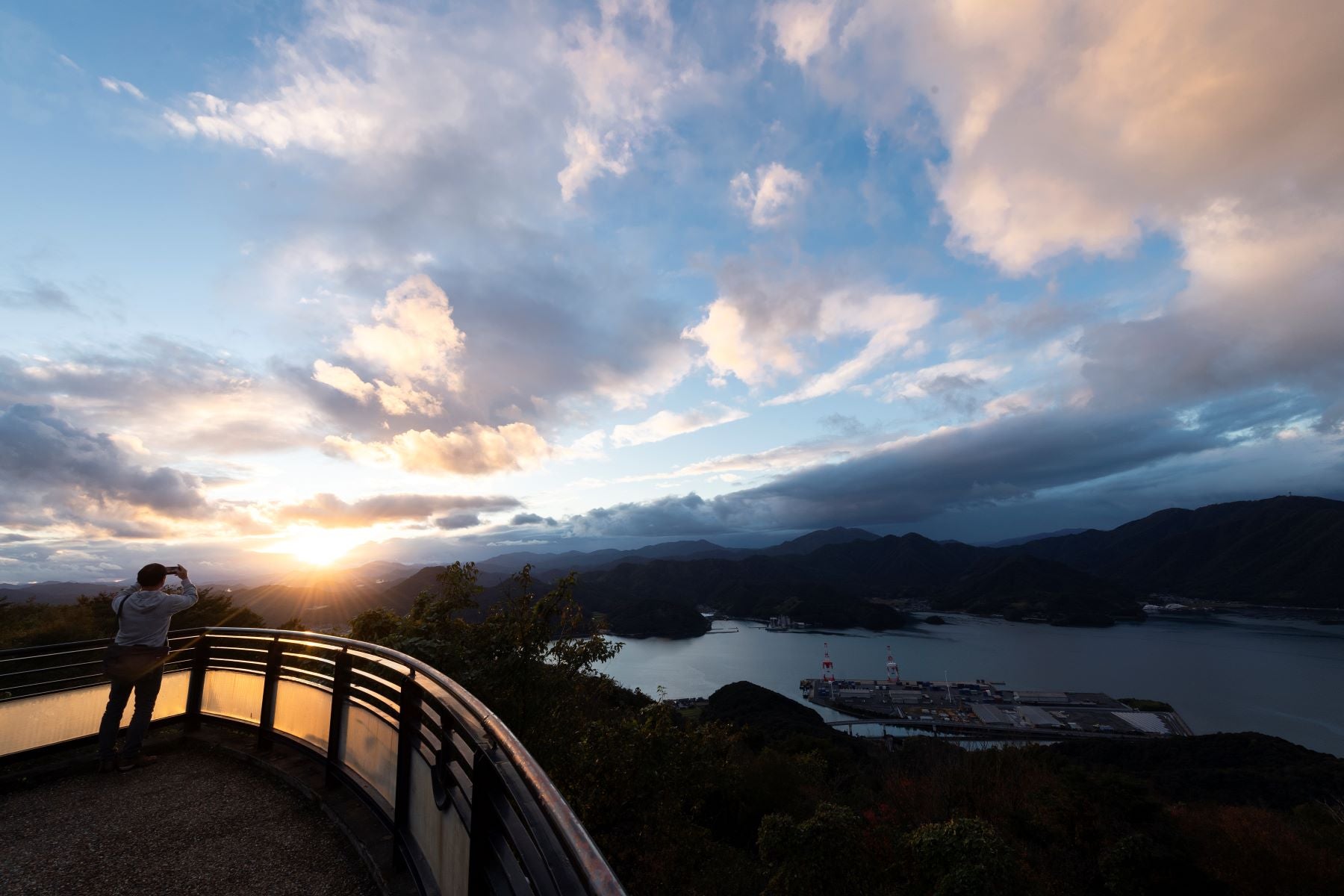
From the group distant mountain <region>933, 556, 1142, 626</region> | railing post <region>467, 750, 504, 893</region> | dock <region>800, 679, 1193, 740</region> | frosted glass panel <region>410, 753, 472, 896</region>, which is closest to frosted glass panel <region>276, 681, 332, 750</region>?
frosted glass panel <region>410, 753, 472, 896</region>

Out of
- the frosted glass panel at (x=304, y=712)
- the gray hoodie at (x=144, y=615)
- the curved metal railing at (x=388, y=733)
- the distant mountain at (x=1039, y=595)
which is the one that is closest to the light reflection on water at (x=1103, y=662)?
the distant mountain at (x=1039, y=595)

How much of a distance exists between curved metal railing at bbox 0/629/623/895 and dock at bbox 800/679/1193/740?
193 feet

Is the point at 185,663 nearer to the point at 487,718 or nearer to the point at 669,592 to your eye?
the point at 487,718

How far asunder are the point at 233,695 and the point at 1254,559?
206 meters

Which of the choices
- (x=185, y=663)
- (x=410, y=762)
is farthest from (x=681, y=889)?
(x=410, y=762)

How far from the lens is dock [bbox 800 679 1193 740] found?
2008 inches

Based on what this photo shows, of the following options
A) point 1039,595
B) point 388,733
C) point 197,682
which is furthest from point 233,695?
point 1039,595

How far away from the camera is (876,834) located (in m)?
14.5

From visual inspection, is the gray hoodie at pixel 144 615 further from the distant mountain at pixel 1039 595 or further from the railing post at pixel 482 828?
the distant mountain at pixel 1039 595

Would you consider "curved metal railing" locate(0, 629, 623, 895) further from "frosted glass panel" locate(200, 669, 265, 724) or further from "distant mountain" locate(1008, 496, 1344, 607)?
"distant mountain" locate(1008, 496, 1344, 607)

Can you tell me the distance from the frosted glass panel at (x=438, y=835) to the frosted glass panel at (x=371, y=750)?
13.5 inches

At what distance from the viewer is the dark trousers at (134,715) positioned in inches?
171

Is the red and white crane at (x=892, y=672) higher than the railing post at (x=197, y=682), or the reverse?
the railing post at (x=197, y=682)

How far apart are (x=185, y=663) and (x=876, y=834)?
16.0 m
